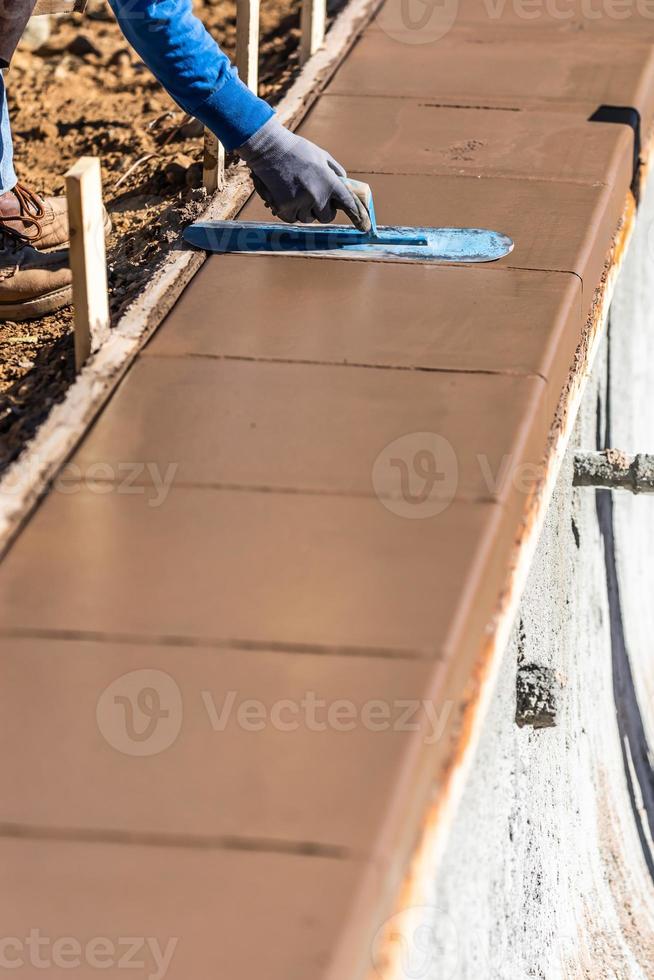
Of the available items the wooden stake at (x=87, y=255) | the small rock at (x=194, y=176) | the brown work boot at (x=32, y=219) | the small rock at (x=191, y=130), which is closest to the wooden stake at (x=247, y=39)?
the small rock at (x=194, y=176)

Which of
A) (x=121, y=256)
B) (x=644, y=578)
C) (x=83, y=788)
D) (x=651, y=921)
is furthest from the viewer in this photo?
(x=644, y=578)

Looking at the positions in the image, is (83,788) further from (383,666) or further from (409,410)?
(409,410)

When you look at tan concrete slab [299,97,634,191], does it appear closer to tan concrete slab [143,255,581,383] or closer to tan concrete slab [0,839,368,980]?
tan concrete slab [143,255,581,383]

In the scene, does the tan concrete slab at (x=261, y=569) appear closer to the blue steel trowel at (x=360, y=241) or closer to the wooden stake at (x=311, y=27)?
the blue steel trowel at (x=360, y=241)

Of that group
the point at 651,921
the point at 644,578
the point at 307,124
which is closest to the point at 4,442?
the point at 307,124

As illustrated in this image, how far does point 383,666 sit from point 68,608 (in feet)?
1.93

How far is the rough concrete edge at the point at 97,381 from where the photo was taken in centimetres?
240

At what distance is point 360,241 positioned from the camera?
325 cm

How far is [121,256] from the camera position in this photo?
3.69 meters

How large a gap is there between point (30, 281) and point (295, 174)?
105 cm
